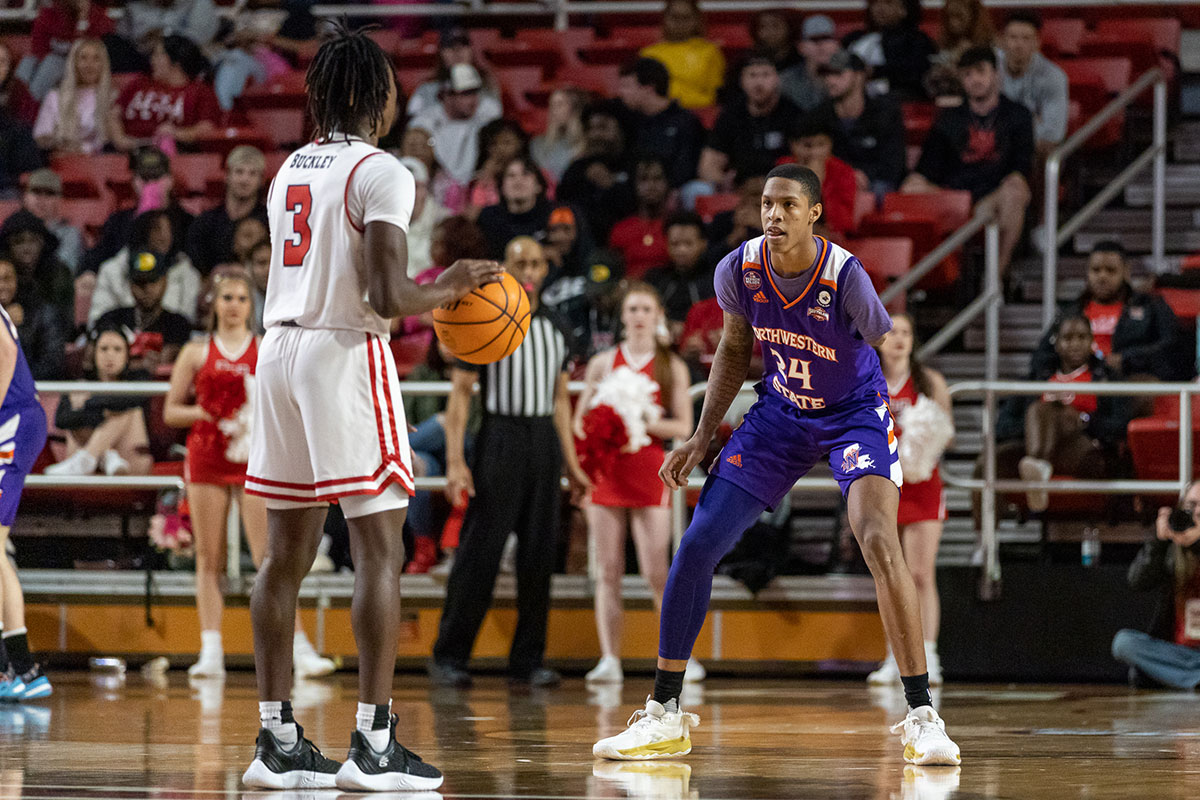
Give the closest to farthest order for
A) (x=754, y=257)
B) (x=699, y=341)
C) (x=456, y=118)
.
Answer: (x=754, y=257), (x=699, y=341), (x=456, y=118)

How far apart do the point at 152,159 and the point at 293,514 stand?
9330mm

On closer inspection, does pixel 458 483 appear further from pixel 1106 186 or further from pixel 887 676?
pixel 1106 186

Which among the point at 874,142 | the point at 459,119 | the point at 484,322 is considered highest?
the point at 459,119

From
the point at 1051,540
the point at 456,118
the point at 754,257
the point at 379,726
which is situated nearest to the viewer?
the point at 379,726

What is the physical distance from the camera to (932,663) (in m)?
8.85

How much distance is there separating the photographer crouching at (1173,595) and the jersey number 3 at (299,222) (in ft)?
17.9

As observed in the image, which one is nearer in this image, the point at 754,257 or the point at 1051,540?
the point at 754,257

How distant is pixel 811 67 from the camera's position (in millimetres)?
13109

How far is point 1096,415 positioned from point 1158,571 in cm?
116

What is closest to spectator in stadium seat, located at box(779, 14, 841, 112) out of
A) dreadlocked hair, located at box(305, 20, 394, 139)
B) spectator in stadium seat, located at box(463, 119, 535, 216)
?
spectator in stadium seat, located at box(463, 119, 535, 216)

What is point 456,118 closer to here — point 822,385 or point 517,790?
point 822,385

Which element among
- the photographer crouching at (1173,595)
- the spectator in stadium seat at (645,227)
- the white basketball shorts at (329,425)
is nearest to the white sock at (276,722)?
the white basketball shorts at (329,425)

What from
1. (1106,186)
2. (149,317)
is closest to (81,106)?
(149,317)

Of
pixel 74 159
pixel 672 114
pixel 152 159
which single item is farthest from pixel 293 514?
pixel 74 159
